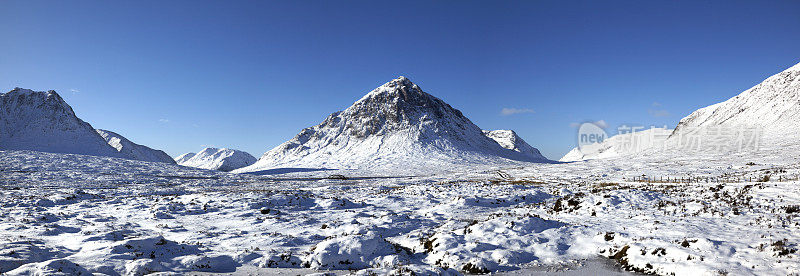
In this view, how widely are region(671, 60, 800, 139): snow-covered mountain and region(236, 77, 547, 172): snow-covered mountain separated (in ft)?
267

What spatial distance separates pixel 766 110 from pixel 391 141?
14832cm

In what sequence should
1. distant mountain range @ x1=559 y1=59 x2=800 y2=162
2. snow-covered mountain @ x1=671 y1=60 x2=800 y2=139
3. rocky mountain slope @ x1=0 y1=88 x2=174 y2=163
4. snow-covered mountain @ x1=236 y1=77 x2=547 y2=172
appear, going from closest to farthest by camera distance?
distant mountain range @ x1=559 y1=59 x2=800 y2=162 < rocky mountain slope @ x1=0 y1=88 x2=174 y2=163 < snow-covered mountain @ x1=671 y1=60 x2=800 y2=139 < snow-covered mountain @ x1=236 y1=77 x2=547 y2=172

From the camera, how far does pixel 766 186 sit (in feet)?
74.7

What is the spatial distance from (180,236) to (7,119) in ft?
545

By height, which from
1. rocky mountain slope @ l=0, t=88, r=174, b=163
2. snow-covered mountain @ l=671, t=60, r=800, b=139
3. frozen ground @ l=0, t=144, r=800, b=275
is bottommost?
frozen ground @ l=0, t=144, r=800, b=275

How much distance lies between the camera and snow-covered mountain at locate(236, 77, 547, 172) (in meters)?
143

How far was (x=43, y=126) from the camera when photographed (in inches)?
4931

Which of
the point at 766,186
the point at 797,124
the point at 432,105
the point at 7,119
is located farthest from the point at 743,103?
the point at 7,119

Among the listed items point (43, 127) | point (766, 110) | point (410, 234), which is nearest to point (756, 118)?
point (766, 110)

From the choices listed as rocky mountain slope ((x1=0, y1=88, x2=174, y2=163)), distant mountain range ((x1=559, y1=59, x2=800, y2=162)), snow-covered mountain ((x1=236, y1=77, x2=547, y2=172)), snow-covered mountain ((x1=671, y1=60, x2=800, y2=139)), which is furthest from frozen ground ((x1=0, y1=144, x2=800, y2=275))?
snow-covered mountain ((x1=671, y1=60, x2=800, y2=139))

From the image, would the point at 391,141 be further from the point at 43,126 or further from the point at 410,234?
the point at 410,234

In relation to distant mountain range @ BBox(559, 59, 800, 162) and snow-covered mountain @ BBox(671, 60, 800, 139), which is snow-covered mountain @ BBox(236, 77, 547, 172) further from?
snow-covered mountain @ BBox(671, 60, 800, 139)

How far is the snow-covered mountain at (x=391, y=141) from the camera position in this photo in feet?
468

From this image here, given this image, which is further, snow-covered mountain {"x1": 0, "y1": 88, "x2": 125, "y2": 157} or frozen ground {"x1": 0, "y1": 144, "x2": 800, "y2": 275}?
snow-covered mountain {"x1": 0, "y1": 88, "x2": 125, "y2": 157}
